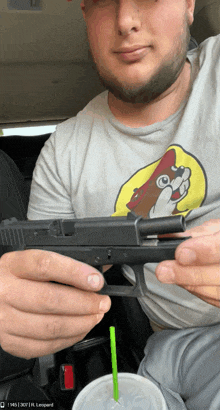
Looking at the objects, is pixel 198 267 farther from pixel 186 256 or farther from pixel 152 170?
pixel 152 170

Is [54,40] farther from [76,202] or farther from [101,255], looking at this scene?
[101,255]

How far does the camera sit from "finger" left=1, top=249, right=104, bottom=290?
1.96ft

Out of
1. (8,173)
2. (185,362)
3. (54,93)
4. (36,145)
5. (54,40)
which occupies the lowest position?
(185,362)

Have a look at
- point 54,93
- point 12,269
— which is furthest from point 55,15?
point 12,269

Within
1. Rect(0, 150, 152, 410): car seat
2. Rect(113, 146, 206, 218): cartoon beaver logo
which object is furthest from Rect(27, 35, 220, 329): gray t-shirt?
Rect(0, 150, 152, 410): car seat

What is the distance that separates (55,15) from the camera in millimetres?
1539

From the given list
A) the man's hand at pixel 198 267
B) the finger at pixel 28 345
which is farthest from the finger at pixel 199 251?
the finger at pixel 28 345

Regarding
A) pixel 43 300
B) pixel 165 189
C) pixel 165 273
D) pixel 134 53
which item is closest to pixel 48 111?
pixel 134 53

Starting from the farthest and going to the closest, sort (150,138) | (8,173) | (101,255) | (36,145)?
(36,145)
(8,173)
(150,138)
(101,255)

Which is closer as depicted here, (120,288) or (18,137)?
(120,288)

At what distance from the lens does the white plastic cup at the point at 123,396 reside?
640 mm

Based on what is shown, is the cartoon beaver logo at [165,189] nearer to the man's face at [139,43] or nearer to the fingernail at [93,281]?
the man's face at [139,43]

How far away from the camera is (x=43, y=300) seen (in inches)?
24.8

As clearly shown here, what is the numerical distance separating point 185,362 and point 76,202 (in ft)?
1.90
